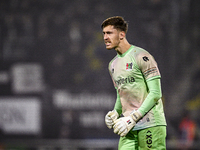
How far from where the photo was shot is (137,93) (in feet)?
10.3

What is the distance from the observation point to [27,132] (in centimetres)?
810

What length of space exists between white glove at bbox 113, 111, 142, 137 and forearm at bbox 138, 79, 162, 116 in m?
0.07

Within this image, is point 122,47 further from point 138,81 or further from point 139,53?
point 138,81

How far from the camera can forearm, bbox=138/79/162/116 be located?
2.94 metres

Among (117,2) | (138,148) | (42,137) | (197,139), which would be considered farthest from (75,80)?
(138,148)

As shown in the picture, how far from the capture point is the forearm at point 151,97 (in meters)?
2.94

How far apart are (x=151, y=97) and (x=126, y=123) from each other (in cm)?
36

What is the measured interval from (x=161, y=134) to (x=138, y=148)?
300 millimetres

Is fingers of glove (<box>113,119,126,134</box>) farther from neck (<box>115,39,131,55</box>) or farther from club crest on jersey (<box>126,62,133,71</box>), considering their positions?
neck (<box>115,39,131,55</box>)

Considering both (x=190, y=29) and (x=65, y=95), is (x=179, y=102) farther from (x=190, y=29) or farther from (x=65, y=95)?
(x=65, y=95)

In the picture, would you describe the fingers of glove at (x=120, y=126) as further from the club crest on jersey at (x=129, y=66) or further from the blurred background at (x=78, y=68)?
the blurred background at (x=78, y=68)

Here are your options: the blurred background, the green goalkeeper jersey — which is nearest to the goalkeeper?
the green goalkeeper jersey

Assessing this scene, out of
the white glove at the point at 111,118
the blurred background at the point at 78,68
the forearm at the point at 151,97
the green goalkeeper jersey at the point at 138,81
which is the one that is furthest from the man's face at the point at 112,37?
the blurred background at the point at 78,68

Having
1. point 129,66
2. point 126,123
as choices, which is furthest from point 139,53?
point 126,123
